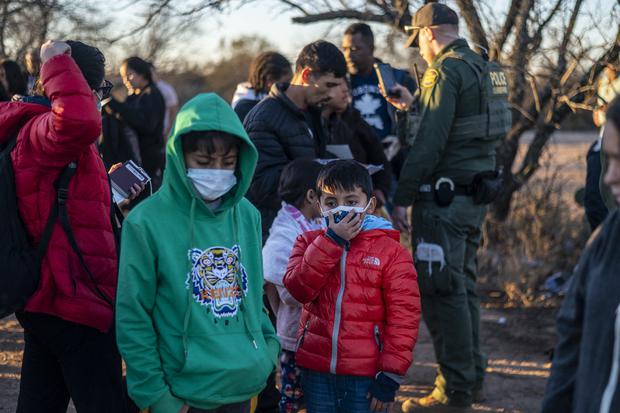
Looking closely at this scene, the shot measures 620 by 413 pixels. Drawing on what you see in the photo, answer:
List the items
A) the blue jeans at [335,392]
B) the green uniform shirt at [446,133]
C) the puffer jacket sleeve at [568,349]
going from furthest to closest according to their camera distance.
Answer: the green uniform shirt at [446,133] < the blue jeans at [335,392] < the puffer jacket sleeve at [568,349]

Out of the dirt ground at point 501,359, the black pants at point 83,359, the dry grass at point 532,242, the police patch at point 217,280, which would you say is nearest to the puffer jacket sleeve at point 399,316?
the police patch at point 217,280

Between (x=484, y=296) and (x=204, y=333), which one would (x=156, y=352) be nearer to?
(x=204, y=333)

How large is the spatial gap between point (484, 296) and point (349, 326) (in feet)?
14.9

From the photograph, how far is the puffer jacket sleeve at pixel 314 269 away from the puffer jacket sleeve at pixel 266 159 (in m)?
1.01

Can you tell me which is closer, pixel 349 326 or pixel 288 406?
pixel 349 326

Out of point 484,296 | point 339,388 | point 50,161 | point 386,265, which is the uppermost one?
point 50,161

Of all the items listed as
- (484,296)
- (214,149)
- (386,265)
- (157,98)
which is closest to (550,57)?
(484,296)

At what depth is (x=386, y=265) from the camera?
142 inches

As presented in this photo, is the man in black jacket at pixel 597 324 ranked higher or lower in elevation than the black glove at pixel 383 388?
higher

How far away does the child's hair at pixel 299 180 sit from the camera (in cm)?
410

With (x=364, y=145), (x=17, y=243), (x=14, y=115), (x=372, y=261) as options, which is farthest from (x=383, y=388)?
(x=364, y=145)

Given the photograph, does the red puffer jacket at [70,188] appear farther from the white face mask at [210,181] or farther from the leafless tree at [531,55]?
the leafless tree at [531,55]

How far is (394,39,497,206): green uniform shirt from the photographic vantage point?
507cm

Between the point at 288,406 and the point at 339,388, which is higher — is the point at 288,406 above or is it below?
below
